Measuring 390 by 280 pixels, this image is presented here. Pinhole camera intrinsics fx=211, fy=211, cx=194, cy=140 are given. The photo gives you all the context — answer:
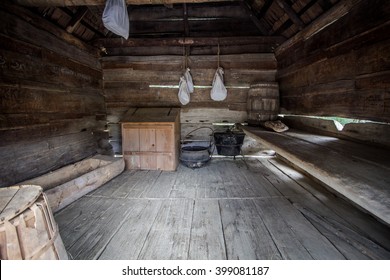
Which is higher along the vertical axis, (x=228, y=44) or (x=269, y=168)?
(x=228, y=44)

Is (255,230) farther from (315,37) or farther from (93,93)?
(93,93)

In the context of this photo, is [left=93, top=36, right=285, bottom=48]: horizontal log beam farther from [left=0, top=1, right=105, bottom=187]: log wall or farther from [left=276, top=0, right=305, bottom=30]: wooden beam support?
[left=276, top=0, right=305, bottom=30]: wooden beam support

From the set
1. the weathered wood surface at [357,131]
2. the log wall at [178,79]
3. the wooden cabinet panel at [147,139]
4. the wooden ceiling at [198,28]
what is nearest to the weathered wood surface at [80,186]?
the wooden cabinet panel at [147,139]

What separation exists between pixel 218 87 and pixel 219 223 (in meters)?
3.26

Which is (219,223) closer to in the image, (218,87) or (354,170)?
(354,170)

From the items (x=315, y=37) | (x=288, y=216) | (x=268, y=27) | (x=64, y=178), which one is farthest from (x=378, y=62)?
(x=64, y=178)

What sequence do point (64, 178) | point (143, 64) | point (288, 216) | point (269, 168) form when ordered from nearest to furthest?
point (288, 216) < point (64, 178) < point (269, 168) < point (143, 64)

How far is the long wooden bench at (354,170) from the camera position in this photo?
3.36 ft

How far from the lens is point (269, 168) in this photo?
4.20 m

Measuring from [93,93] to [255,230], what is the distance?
4.28m

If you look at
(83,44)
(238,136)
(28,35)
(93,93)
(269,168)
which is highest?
(83,44)

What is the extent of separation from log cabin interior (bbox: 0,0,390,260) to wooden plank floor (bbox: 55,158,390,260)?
0.02 metres

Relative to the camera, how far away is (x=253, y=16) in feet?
14.8

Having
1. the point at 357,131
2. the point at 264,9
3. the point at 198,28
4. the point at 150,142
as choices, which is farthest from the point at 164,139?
the point at 264,9
